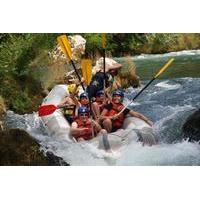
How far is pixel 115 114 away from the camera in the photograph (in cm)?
770

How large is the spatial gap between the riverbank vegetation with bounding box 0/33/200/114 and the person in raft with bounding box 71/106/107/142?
0.36 meters

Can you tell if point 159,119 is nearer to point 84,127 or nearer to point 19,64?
point 84,127

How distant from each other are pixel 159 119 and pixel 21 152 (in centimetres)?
120

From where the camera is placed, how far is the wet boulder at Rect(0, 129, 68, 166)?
7660 millimetres

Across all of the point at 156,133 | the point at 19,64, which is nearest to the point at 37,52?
the point at 19,64

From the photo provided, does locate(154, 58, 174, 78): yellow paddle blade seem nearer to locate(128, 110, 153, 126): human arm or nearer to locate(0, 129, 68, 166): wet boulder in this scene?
locate(128, 110, 153, 126): human arm

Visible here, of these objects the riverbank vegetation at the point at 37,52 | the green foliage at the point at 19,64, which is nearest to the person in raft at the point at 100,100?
the riverbank vegetation at the point at 37,52

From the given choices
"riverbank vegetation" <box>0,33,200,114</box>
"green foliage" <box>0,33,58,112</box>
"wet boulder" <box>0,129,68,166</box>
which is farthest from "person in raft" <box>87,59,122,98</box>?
"wet boulder" <box>0,129,68,166</box>

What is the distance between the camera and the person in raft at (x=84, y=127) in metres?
7.66
